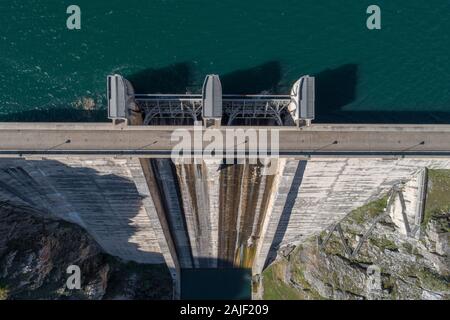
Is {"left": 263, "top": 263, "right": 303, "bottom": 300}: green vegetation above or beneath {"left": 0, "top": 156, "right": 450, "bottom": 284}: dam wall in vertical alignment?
beneath

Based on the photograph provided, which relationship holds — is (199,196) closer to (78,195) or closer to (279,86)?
(78,195)

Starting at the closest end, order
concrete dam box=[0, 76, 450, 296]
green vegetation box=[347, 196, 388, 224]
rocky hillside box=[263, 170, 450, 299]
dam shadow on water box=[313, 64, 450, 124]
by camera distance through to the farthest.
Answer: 1. concrete dam box=[0, 76, 450, 296]
2. dam shadow on water box=[313, 64, 450, 124]
3. rocky hillside box=[263, 170, 450, 299]
4. green vegetation box=[347, 196, 388, 224]

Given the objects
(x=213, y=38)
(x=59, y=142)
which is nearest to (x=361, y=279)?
(x=213, y=38)

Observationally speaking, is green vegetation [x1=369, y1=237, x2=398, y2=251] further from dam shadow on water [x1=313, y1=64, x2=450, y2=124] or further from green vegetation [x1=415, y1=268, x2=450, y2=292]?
dam shadow on water [x1=313, y1=64, x2=450, y2=124]

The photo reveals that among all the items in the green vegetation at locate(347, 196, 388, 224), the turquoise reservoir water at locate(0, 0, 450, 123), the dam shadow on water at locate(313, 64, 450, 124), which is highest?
the turquoise reservoir water at locate(0, 0, 450, 123)

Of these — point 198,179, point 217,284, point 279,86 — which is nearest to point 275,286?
point 217,284

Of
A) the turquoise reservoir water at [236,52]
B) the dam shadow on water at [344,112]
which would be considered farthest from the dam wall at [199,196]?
the turquoise reservoir water at [236,52]

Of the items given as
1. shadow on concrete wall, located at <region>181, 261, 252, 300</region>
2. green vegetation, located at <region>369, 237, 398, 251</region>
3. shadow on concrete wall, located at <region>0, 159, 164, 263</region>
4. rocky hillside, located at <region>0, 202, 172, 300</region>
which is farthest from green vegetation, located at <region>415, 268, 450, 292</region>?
rocky hillside, located at <region>0, 202, 172, 300</region>
